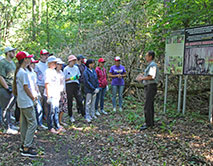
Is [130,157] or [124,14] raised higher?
[124,14]

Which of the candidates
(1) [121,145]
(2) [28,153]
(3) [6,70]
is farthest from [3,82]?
(1) [121,145]

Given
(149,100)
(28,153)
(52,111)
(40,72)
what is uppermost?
(40,72)

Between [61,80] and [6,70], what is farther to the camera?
[61,80]

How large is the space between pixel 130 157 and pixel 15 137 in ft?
8.89

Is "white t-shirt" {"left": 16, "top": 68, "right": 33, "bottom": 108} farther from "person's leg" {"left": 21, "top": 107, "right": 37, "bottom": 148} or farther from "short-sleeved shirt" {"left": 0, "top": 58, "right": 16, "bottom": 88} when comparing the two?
"short-sleeved shirt" {"left": 0, "top": 58, "right": 16, "bottom": 88}

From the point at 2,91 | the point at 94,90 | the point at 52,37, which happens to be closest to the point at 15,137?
the point at 2,91

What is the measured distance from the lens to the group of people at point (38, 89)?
3.76 m

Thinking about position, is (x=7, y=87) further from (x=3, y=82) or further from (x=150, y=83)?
(x=150, y=83)

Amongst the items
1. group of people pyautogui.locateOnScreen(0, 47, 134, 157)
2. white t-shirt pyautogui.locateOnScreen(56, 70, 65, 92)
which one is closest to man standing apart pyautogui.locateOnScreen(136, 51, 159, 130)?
group of people pyautogui.locateOnScreen(0, 47, 134, 157)

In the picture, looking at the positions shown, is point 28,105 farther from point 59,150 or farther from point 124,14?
point 124,14

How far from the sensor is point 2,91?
15.7 feet

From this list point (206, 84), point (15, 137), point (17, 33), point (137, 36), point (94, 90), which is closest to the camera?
point (15, 137)

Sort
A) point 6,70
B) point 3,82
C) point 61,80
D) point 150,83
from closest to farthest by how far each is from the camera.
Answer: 1. point 3,82
2. point 6,70
3. point 150,83
4. point 61,80

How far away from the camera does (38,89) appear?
5449 millimetres
